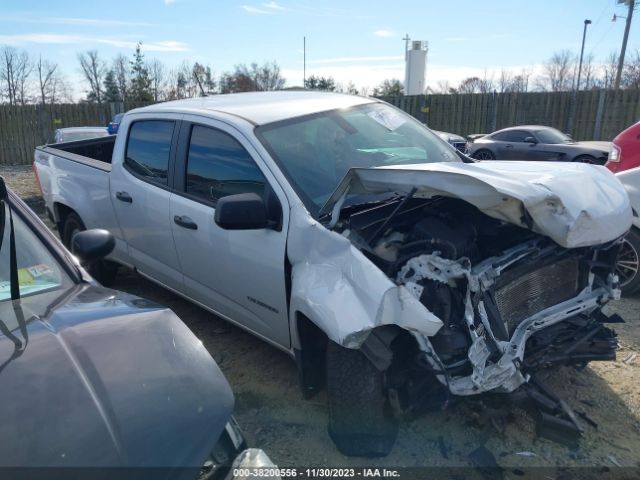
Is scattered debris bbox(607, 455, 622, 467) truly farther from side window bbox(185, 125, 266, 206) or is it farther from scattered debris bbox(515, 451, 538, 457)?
side window bbox(185, 125, 266, 206)

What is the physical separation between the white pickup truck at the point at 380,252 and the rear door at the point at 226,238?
1cm

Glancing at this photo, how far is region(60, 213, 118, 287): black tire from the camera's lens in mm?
5172

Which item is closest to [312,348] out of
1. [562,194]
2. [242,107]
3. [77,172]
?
[562,194]

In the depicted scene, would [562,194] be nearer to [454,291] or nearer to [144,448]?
[454,291]

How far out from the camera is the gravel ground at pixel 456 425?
269cm

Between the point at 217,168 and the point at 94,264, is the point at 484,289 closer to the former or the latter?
the point at 217,168

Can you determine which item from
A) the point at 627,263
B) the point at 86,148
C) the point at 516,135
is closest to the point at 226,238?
the point at 627,263

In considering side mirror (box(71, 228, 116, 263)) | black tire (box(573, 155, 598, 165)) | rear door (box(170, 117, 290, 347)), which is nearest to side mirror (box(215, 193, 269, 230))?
rear door (box(170, 117, 290, 347))

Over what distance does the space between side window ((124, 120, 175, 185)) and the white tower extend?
28.2 meters

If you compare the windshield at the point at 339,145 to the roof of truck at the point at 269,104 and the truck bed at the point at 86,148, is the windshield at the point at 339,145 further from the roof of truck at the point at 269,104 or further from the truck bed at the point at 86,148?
the truck bed at the point at 86,148

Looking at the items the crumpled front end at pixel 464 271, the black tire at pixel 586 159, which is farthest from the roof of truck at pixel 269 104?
the black tire at pixel 586 159

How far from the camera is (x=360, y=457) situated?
106 inches

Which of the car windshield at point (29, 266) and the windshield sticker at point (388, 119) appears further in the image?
the windshield sticker at point (388, 119)

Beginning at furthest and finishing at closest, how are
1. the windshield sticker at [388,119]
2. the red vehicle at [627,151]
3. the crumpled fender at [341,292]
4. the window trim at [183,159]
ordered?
the red vehicle at [627,151]
the windshield sticker at [388,119]
the window trim at [183,159]
the crumpled fender at [341,292]
